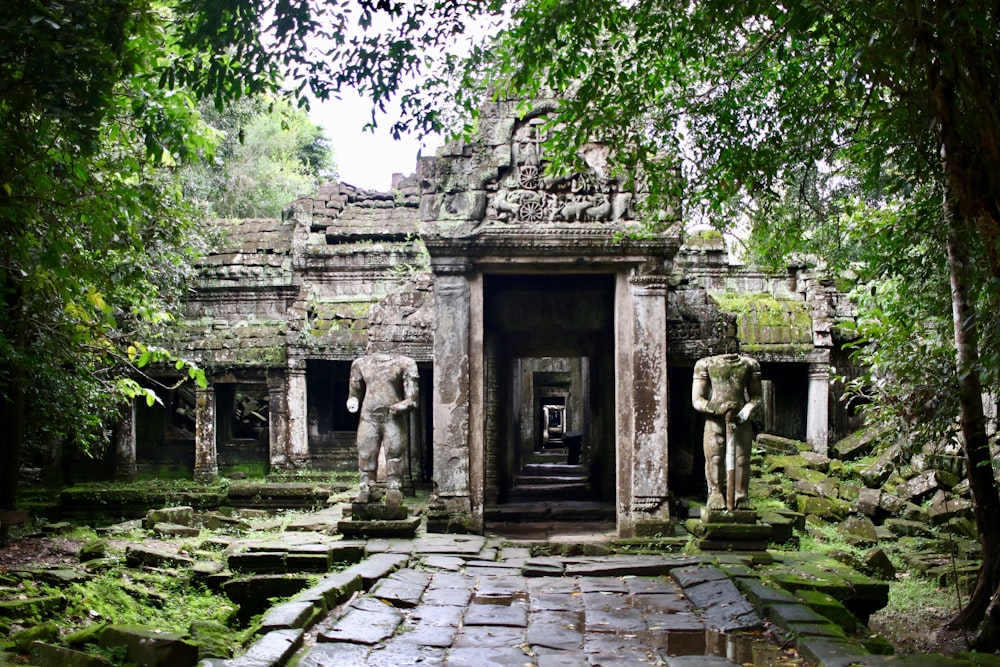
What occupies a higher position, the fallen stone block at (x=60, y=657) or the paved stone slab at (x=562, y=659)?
the fallen stone block at (x=60, y=657)

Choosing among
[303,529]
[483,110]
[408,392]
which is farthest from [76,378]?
[483,110]

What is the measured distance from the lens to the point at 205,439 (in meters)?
16.4

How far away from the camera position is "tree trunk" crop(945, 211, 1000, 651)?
6266 mm

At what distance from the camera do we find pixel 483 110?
10.2 metres

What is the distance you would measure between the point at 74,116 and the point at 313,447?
12.8 meters

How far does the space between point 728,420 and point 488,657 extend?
14.8 feet

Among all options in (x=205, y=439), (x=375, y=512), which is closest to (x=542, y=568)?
(x=375, y=512)

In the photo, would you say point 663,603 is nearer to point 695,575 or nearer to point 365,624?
point 695,575

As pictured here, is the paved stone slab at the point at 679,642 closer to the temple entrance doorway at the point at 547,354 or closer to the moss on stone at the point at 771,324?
the temple entrance doorway at the point at 547,354

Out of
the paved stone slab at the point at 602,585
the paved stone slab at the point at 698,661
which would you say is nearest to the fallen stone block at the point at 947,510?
the paved stone slab at the point at 602,585

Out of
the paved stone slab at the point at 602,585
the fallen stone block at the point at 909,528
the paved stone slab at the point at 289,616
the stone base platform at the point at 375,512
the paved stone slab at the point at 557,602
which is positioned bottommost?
the fallen stone block at the point at 909,528

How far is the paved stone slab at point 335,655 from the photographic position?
4883 mm

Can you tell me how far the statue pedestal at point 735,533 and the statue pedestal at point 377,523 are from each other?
2997mm

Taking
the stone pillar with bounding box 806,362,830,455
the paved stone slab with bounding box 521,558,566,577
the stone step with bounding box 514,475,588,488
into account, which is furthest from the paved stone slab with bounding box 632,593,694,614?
the stone pillar with bounding box 806,362,830,455
